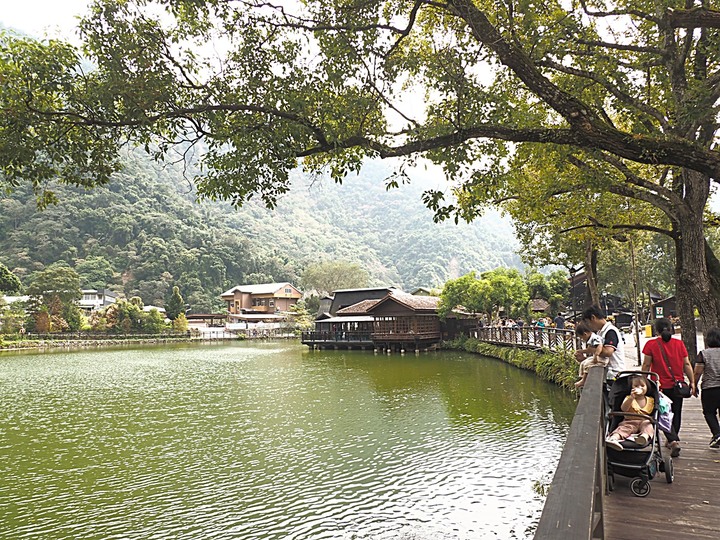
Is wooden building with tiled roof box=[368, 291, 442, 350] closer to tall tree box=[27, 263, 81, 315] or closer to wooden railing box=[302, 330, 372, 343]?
wooden railing box=[302, 330, 372, 343]

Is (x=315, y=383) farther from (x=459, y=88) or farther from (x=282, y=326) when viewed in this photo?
(x=282, y=326)

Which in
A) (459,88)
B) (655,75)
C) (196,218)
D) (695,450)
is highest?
(196,218)

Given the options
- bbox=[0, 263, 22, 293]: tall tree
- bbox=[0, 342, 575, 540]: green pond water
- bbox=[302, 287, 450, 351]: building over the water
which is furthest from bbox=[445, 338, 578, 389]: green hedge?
bbox=[0, 263, 22, 293]: tall tree

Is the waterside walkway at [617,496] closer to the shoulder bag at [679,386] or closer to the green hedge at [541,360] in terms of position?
the shoulder bag at [679,386]

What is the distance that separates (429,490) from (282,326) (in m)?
52.1

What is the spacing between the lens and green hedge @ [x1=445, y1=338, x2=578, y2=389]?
581 inches

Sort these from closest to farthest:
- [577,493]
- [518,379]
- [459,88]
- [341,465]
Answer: [577,493], [459,88], [341,465], [518,379]

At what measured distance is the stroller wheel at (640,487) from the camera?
3.57 m

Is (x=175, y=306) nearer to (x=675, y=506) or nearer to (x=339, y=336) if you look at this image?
(x=339, y=336)

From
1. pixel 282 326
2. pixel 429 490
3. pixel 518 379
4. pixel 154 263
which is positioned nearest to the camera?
pixel 429 490

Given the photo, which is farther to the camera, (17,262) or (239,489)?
(17,262)

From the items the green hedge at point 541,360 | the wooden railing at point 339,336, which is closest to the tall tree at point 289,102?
the green hedge at point 541,360

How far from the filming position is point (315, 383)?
59.6 ft

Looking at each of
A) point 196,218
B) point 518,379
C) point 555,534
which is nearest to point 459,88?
point 555,534
